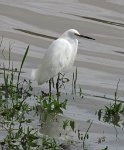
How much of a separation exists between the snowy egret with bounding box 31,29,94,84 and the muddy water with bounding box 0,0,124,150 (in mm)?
341

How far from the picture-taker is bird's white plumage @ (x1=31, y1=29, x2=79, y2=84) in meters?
9.27

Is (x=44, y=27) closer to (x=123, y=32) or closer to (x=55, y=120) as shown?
(x=123, y=32)

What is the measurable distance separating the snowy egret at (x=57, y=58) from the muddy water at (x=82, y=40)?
1.12ft

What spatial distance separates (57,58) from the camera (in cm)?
951

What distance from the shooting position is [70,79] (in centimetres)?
1002

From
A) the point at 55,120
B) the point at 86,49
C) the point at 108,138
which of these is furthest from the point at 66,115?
the point at 86,49

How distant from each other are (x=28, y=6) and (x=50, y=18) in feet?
2.68

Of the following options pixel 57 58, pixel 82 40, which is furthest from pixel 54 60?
pixel 82 40

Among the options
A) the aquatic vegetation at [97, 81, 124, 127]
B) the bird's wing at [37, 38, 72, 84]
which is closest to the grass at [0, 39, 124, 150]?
the aquatic vegetation at [97, 81, 124, 127]

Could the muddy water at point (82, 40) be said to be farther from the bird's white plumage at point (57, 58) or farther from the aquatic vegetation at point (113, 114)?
the bird's white plumage at point (57, 58)

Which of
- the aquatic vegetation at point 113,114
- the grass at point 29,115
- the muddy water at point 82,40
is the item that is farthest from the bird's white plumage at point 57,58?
the aquatic vegetation at point 113,114

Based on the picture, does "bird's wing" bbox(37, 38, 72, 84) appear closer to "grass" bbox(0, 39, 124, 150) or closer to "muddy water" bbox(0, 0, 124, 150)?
"grass" bbox(0, 39, 124, 150)

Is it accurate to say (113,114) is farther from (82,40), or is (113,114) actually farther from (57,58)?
(82,40)

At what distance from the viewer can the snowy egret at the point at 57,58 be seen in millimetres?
9273
